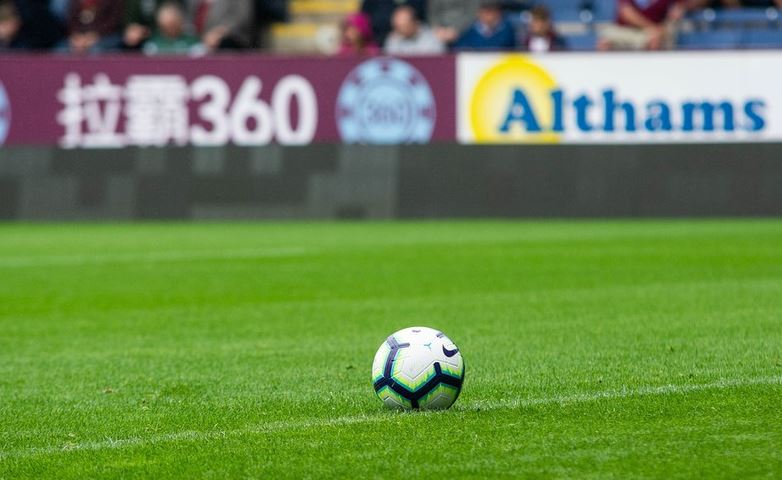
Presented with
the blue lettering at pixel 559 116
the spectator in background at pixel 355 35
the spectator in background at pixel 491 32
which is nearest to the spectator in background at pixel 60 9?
the spectator in background at pixel 355 35

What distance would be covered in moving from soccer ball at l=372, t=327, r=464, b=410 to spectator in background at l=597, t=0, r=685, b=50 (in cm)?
1587

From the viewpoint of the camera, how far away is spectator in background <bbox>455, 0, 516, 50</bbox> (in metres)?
Answer: 20.8

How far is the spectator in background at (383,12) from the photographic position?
2336 cm

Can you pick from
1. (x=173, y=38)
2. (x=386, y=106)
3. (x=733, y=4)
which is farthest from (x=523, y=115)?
(x=173, y=38)

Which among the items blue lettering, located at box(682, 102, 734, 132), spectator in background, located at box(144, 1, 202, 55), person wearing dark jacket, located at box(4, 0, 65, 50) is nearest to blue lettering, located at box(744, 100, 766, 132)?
blue lettering, located at box(682, 102, 734, 132)

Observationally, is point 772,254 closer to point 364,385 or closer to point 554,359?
point 554,359

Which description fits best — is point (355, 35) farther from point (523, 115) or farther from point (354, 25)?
point (523, 115)

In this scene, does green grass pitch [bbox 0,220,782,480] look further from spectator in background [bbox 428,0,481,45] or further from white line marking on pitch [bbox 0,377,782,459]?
spectator in background [bbox 428,0,481,45]

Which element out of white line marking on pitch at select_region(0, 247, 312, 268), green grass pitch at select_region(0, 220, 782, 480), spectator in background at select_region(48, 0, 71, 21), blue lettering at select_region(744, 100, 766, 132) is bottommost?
white line marking on pitch at select_region(0, 247, 312, 268)

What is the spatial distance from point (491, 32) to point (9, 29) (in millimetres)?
8091

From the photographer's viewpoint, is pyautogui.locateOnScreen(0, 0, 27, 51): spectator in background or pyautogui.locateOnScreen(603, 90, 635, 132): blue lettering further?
pyautogui.locateOnScreen(0, 0, 27, 51): spectator in background

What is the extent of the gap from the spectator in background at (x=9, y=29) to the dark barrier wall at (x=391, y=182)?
3.74 m

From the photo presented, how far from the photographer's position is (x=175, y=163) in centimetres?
2019

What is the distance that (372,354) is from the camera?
7953 millimetres
